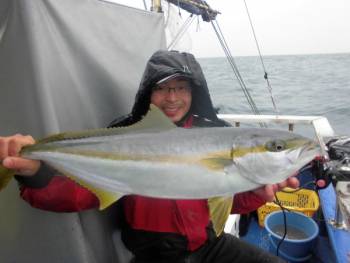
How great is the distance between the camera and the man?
1.82 metres

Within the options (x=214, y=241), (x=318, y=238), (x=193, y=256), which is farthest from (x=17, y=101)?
(x=318, y=238)

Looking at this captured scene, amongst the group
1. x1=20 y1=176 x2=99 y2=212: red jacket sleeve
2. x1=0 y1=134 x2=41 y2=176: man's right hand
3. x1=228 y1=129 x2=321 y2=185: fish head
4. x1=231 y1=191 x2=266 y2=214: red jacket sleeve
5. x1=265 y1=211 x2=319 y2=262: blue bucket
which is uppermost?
x1=0 y1=134 x2=41 y2=176: man's right hand

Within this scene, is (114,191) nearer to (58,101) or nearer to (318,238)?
(58,101)

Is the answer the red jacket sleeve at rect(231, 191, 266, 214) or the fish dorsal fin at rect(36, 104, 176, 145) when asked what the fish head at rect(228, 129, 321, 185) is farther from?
the red jacket sleeve at rect(231, 191, 266, 214)

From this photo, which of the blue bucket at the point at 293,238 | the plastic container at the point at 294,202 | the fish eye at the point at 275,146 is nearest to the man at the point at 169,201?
the fish eye at the point at 275,146

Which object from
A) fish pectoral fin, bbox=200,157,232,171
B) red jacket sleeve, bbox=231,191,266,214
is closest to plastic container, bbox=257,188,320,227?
red jacket sleeve, bbox=231,191,266,214

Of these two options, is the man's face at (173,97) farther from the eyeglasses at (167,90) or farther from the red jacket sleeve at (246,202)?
the red jacket sleeve at (246,202)

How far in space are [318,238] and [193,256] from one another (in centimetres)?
226

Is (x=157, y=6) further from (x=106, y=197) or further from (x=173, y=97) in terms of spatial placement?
(x=106, y=197)

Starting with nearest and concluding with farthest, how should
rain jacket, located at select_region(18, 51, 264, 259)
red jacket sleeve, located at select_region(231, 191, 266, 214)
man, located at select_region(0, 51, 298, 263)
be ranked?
man, located at select_region(0, 51, 298, 263)
rain jacket, located at select_region(18, 51, 264, 259)
red jacket sleeve, located at select_region(231, 191, 266, 214)

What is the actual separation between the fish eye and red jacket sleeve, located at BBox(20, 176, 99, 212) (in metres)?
1.16

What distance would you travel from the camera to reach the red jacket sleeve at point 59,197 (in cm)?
187

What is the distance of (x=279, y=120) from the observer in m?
6.04

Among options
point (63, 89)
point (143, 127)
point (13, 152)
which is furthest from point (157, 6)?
point (13, 152)
